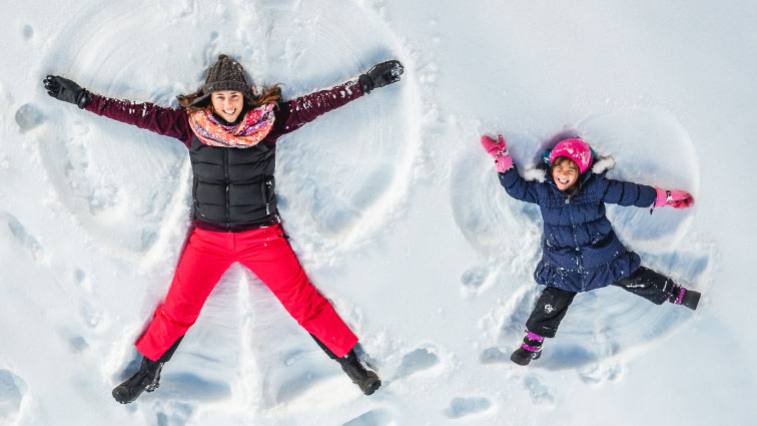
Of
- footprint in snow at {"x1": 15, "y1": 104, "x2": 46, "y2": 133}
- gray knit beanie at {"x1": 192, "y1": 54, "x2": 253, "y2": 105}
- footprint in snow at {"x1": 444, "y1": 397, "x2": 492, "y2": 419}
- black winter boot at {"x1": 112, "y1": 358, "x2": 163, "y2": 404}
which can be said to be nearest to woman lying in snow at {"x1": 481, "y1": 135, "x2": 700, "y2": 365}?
footprint in snow at {"x1": 444, "y1": 397, "x2": 492, "y2": 419}

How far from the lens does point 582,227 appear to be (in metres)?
2.95

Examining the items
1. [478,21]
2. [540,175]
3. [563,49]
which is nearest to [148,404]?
[540,175]

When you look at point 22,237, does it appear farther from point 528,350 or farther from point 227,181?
point 528,350

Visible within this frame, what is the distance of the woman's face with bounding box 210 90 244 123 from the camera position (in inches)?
107

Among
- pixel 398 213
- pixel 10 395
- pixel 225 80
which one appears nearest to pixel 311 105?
pixel 225 80

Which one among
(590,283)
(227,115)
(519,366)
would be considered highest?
(227,115)

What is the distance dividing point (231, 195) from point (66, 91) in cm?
90

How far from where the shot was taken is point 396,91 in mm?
3018

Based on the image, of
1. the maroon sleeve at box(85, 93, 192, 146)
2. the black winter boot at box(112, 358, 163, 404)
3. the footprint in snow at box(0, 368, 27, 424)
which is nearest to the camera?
the maroon sleeve at box(85, 93, 192, 146)

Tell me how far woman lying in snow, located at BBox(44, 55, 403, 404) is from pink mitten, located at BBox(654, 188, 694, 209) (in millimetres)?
1365

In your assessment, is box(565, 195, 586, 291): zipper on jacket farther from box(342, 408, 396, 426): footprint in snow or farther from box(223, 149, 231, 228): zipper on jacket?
box(223, 149, 231, 228): zipper on jacket

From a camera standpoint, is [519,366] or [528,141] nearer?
[528,141]

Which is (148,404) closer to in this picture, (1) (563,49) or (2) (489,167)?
(2) (489,167)

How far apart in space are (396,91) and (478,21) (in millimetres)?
501
